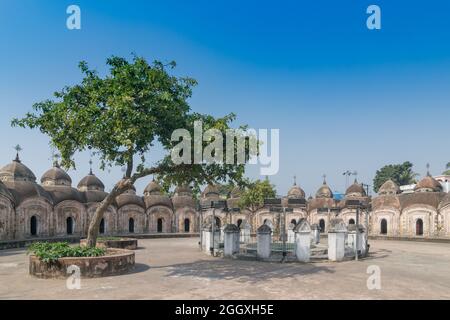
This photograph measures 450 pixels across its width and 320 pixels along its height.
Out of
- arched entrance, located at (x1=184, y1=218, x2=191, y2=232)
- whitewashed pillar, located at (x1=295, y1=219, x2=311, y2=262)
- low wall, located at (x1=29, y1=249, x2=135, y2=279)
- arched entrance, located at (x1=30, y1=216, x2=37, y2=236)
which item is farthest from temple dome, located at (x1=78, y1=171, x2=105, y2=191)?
whitewashed pillar, located at (x1=295, y1=219, x2=311, y2=262)

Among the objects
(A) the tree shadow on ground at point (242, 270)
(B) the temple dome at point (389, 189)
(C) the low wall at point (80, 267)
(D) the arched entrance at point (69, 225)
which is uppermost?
(B) the temple dome at point (389, 189)

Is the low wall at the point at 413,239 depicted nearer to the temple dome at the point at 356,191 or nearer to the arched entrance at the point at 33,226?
the temple dome at the point at 356,191

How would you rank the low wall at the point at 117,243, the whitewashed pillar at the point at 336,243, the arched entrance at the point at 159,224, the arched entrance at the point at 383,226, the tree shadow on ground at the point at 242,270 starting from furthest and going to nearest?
the arched entrance at the point at 159,224
the arched entrance at the point at 383,226
the low wall at the point at 117,243
the whitewashed pillar at the point at 336,243
the tree shadow on ground at the point at 242,270

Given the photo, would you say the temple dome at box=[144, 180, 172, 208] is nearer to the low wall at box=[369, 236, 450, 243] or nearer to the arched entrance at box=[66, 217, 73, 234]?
the arched entrance at box=[66, 217, 73, 234]

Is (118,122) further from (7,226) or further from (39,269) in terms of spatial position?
(7,226)

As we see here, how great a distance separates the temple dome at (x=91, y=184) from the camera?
4312cm

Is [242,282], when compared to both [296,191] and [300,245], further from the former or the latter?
[296,191]

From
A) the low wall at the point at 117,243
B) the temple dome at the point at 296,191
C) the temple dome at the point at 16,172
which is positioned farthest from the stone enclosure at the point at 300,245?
the temple dome at the point at 296,191

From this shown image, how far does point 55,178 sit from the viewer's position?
41.3 m

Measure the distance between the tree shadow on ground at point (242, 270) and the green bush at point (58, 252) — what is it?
304cm

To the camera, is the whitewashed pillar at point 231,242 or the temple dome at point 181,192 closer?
the whitewashed pillar at point 231,242

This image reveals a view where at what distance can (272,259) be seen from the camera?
19.0 meters
